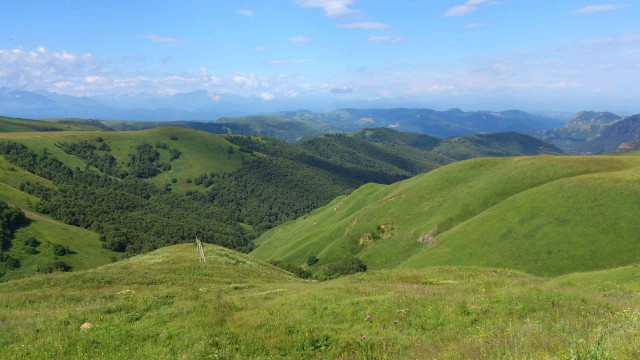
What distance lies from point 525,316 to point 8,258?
3941 inches

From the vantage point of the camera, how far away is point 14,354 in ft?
43.0

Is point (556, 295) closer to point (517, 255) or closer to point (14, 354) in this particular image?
point (14, 354)

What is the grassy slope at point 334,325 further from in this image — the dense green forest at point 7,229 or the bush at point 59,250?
the bush at point 59,250

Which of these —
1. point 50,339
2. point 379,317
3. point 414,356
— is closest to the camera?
point 414,356

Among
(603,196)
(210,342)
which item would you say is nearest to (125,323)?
(210,342)

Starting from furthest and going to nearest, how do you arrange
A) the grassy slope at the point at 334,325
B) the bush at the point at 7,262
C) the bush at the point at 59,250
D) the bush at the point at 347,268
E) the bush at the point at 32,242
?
the bush at the point at 59,250 < the bush at the point at 32,242 < the bush at the point at 347,268 < the bush at the point at 7,262 < the grassy slope at the point at 334,325

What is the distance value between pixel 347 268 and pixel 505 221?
109 ft

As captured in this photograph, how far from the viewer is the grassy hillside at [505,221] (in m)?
57.3

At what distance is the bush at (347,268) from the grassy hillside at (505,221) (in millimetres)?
3249

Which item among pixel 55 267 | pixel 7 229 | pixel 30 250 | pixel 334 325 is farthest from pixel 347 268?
pixel 7 229

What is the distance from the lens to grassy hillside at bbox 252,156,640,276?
57.3m

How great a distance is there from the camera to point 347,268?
7906cm

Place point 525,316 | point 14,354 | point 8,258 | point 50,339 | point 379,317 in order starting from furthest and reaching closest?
point 8,258 < point 379,317 < point 525,316 < point 50,339 < point 14,354

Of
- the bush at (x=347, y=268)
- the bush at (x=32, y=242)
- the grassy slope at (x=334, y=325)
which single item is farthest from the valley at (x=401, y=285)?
the bush at (x=347, y=268)
